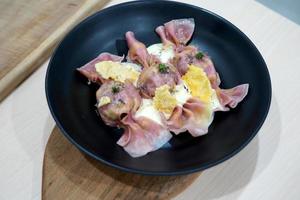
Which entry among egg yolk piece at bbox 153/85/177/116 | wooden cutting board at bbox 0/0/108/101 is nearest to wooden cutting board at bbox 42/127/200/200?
egg yolk piece at bbox 153/85/177/116

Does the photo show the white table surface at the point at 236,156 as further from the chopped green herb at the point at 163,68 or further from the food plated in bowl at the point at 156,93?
the chopped green herb at the point at 163,68

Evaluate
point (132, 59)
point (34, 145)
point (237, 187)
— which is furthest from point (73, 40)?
point (237, 187)

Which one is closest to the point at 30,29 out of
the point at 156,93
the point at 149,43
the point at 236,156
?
the point at 149,43

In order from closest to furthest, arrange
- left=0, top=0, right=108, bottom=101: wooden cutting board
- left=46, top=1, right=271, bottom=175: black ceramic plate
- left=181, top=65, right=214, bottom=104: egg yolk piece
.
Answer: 1. left=46, top=1, right=271, bottom=175: black ceramic plate
2. left=181, top=65, right=214, bottom=104: egg yolk piece
3. left=0, top=0, right=108, bottom=101: wooden cutting board

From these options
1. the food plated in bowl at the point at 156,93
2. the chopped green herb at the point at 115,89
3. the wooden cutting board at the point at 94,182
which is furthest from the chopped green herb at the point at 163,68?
the wooden cutting board at the point at 94,182

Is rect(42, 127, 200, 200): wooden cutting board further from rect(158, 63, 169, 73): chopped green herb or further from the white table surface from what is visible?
rect(158, 63, 169, 73): chopped green herb

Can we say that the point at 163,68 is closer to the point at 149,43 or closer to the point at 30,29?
the point at 149,43
